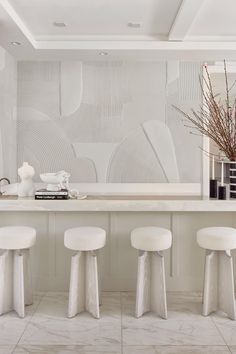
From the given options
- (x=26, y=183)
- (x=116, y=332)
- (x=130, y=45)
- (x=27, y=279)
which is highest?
(x=130, y=45)

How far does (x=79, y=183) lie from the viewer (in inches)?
199

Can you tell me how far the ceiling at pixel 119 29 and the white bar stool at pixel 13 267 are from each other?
183 cm

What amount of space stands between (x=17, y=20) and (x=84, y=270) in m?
2.31

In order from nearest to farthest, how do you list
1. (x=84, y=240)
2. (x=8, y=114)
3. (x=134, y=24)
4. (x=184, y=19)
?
(x=84, y=240) → (x=184, y=19) → (x=134, y=24) → (x=8, y=114)

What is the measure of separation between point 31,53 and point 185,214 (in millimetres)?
2478

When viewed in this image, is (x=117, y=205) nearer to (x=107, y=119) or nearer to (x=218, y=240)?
(x=218, y=240)

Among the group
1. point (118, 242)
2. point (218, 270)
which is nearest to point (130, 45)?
point (118, 242)

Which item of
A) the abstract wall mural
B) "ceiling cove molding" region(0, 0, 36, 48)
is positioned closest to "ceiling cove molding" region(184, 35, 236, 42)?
the abstract wall mural

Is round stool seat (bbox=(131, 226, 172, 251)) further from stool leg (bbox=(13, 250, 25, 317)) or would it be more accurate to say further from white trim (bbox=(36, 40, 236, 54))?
white trim (bbox=(36, 40, 236, 54))

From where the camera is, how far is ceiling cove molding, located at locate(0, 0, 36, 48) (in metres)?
3.41

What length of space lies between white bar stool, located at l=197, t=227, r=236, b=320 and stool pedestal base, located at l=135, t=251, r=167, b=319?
14.1 inches

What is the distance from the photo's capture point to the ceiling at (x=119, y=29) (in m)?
3.61

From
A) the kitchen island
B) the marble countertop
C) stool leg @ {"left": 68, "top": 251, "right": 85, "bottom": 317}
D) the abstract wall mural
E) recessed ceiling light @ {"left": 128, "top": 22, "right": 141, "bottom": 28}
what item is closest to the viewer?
stool leg @ {"left": 68, "top": 251, "right": 85, "bottom": 317}

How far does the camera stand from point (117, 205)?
362 cm
